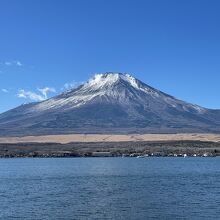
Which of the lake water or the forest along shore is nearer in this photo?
the lake water

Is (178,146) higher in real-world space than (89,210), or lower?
higher

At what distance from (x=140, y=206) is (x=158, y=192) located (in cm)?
1093

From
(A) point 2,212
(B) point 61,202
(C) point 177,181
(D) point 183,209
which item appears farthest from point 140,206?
(C) point 177,181

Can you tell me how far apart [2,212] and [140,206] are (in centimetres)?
1296

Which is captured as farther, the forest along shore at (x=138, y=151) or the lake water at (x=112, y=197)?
the forest along shore at (x=138, y=151)

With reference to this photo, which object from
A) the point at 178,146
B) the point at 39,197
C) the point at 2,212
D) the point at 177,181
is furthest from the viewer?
the point at 178,146

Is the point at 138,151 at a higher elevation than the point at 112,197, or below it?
higher

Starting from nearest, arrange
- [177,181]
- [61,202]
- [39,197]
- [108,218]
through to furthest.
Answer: [108,218]
[61,202]
[39,197]
[177,181]

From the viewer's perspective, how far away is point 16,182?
7862cm

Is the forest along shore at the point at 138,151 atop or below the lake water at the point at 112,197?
atop

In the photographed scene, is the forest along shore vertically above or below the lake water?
above

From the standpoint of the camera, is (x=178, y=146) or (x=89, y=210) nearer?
(x=89, y=210)

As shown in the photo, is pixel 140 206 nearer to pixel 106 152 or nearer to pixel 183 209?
pixel 183 209

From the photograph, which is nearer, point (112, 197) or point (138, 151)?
point (112, 197)
